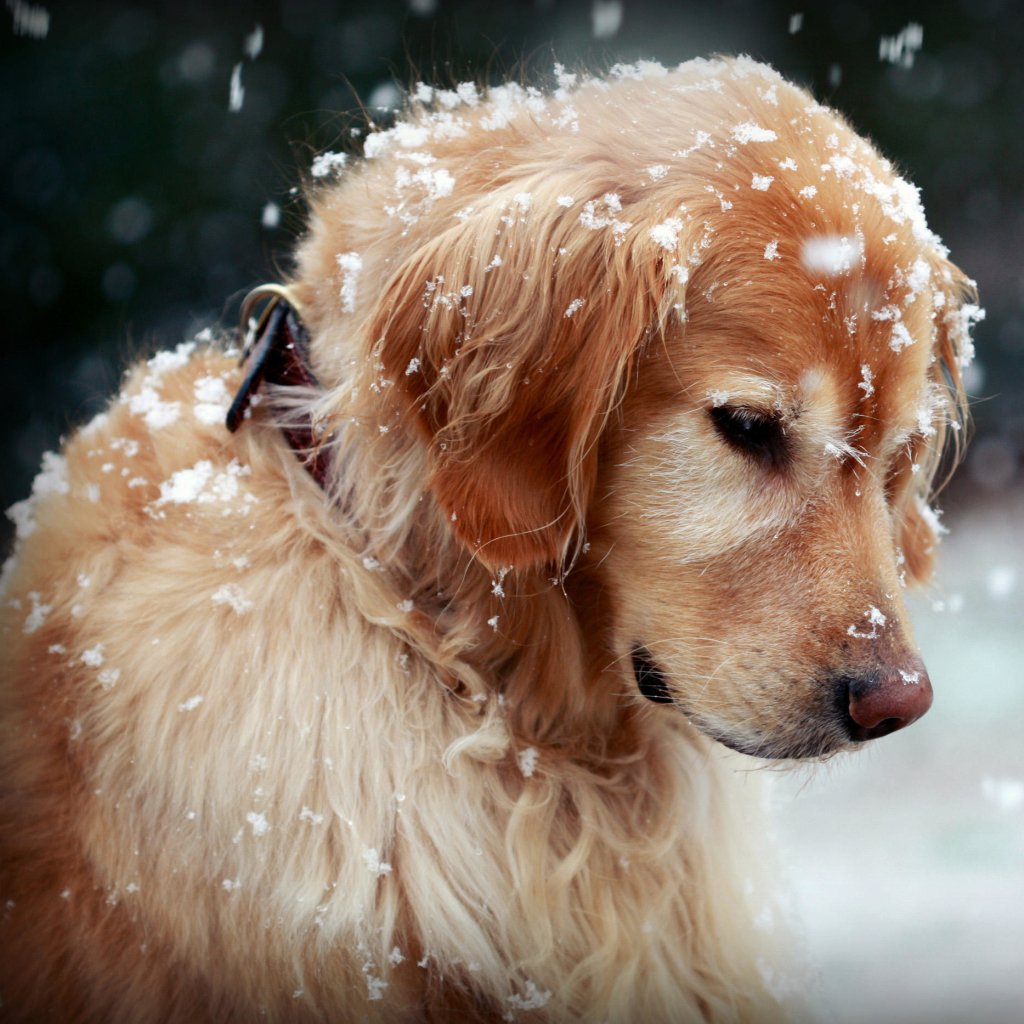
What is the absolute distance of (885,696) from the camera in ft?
4.37

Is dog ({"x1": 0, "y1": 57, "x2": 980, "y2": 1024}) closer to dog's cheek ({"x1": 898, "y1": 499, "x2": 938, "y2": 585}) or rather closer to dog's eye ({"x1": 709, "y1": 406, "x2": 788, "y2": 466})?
dog's eye ({"x1": 709, "y1": 406, "x2": 788, "y2": 466})

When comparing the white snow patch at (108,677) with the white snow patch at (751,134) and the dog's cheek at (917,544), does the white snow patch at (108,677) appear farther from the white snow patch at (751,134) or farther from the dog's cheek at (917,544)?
the dog's cheek at (917,544)

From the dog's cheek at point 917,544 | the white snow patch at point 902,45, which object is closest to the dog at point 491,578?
the dog's cheek at point 917,544

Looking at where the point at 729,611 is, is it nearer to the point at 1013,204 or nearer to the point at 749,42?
the point at 749,42

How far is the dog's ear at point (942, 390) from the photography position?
5.40 feet

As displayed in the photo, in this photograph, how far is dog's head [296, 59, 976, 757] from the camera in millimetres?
1350

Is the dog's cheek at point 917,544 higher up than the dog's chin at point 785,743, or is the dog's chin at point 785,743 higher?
the dog's chin at point 785,743

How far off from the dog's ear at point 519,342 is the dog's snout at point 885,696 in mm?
461

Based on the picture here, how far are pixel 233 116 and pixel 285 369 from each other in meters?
1.38

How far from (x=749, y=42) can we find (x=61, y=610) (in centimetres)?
166

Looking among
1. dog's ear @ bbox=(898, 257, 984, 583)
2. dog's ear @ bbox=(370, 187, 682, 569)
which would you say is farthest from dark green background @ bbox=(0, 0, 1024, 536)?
dog's ear @ bbox=(370, 187, 682, 569)

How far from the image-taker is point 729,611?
4.64 ft

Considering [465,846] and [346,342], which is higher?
[346,342]

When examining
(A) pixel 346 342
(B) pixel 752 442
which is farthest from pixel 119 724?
(B) pixel 752 442
